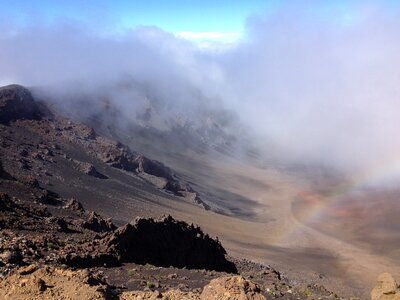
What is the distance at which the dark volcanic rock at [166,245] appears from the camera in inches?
891

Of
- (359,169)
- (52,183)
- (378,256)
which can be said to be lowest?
(52,183)

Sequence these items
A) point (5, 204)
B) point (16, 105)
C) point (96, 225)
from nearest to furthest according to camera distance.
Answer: point (5, 204) → point (96, 225) → point (16, 105)

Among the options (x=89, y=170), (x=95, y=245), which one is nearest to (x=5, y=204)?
(x=95, y=245)

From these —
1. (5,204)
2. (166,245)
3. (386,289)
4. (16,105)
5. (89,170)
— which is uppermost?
(16,105)

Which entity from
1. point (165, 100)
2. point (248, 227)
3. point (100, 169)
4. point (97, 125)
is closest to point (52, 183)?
point (100, 169)

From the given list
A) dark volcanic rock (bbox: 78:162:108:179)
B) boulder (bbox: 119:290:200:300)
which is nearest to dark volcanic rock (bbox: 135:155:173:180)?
dark volcanic rock (bbox: 78:162:108:179)

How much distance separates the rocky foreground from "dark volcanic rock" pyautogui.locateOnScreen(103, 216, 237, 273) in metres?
0.05

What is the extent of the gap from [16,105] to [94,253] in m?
60.7

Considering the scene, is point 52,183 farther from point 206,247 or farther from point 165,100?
point 165,100

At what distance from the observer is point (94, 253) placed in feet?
65.6

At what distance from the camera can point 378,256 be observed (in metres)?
57.0

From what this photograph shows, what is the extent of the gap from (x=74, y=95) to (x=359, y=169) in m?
69.3

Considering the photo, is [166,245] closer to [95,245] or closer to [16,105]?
[95,245]

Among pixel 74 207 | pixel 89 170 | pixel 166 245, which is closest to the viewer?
pixel 166 245
